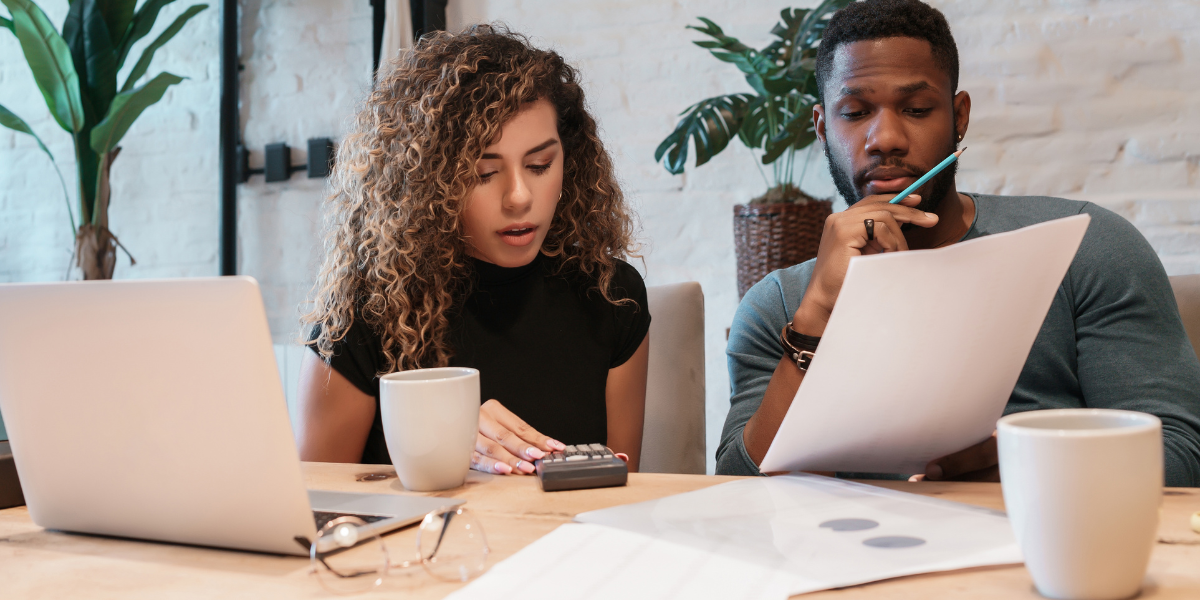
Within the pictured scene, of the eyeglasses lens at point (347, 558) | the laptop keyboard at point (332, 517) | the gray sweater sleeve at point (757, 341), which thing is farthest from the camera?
the gray sweater sleeve at point (757, 341)

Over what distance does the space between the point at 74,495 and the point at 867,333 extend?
1.99ft

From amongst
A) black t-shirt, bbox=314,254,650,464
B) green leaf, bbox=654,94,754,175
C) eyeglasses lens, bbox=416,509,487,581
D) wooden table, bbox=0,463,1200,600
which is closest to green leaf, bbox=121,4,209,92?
green leaf, bbox=654,94,754,175

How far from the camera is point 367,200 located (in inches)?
49.3

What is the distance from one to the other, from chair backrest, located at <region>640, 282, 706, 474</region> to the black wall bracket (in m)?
1.55

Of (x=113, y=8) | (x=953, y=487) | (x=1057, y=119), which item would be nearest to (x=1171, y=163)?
(x=1057, y=119)

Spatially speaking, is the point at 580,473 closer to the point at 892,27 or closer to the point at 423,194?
the point at 423,194

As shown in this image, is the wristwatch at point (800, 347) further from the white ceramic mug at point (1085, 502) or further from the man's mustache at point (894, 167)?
the white ceramic mug at point (1085, 502)

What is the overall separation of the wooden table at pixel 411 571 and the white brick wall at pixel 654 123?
153 centimetres

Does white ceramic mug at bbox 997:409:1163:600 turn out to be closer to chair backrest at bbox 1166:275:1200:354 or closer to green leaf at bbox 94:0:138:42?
A: chair backrest at bbox 1166:275:1200:354

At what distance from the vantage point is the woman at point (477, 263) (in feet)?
3.73

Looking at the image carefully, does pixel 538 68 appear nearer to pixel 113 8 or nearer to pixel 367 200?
pixel 367 200

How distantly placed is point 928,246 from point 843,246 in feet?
1.06

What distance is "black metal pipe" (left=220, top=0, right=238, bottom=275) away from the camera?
2.61 metres

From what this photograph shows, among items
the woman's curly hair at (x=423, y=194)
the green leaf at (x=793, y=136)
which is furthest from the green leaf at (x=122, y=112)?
the green leaf at (x=793, y=136)
